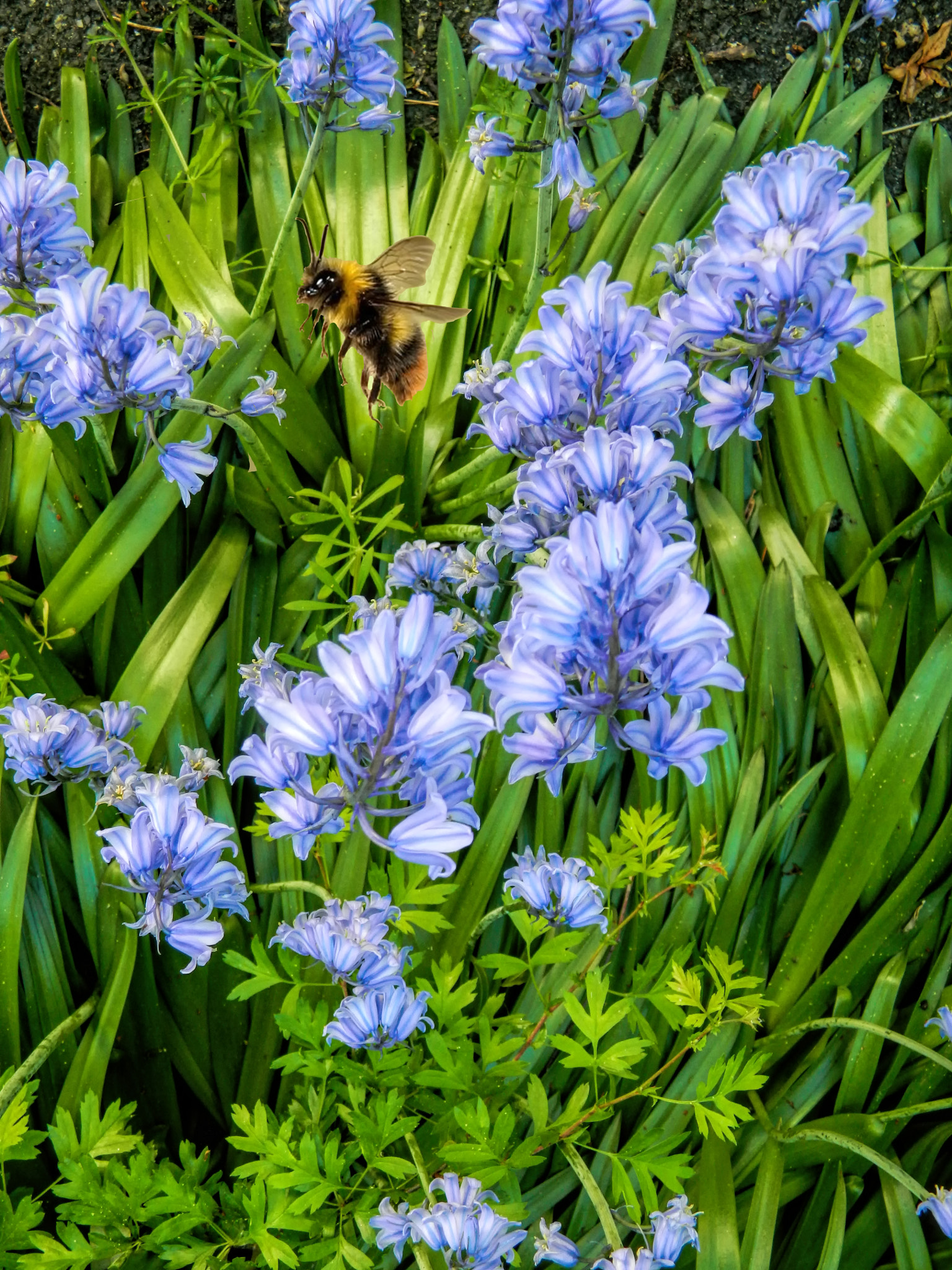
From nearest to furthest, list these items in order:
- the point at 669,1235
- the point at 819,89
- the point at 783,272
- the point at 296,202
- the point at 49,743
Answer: the point at 783,272 → the point at 669,1235 → the point at 49,743 → the point at 296,202 → the point at 819,89

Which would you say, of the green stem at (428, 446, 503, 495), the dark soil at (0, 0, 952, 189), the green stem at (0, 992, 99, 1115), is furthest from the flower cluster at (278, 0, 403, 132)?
the green stem at (0, 992, 99, 1115)

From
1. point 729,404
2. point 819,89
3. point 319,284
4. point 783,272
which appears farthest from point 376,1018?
point 819,89

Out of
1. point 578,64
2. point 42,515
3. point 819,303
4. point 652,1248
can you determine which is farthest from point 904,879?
point 42,515

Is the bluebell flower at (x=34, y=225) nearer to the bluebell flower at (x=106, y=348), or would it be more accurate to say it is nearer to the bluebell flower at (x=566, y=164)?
the bluebell flower at (x=106, y=348)

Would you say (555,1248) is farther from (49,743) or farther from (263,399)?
(263,399)

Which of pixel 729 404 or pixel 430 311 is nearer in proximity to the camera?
pixel 729 404

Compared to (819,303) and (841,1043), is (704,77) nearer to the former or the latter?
(819,303)
